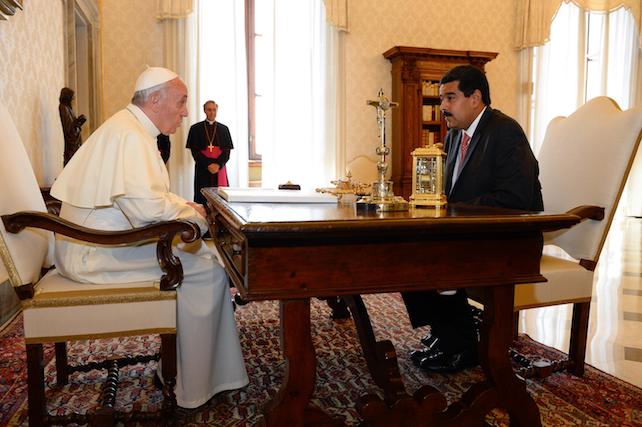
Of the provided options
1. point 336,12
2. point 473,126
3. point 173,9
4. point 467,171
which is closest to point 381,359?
point 467,171

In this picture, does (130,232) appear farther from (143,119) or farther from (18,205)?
(143,119)

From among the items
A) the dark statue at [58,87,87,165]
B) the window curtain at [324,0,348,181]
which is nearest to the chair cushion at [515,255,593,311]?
the dark statue at [58,87,87,165]

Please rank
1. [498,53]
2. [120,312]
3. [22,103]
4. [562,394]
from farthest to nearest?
[498,53], [22,103], [562,394], [120,312]

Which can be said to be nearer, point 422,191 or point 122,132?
point 422,191

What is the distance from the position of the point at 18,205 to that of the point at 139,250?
0.49 metres

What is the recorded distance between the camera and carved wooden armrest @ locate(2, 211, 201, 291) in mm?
1871

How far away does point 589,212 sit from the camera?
2.38 m

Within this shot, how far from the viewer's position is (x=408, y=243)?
1.48 meters

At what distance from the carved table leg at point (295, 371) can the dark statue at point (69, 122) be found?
394cm

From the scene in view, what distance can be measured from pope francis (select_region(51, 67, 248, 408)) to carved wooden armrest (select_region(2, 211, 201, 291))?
0.12m

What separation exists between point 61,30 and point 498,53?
A: 6.38 metres

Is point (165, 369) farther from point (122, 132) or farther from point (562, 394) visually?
point (562, 394)

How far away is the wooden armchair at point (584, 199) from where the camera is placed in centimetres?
238

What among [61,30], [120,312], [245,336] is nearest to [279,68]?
[61,30]
